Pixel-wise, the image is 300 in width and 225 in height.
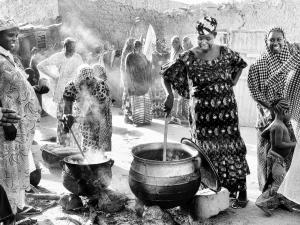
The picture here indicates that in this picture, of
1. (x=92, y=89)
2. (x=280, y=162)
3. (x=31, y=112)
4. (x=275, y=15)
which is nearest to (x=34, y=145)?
(x=92, y=89)

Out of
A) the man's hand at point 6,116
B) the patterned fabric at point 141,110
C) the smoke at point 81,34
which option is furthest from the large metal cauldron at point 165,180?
the smoke at point 81,34

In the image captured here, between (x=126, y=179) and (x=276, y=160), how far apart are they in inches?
93.9

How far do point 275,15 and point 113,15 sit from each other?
21.3ft

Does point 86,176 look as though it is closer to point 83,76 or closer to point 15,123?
point 15,123

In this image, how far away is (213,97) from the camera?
14.6 ft

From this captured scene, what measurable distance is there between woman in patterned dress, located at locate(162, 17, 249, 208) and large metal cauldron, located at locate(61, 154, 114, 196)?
1096 mm

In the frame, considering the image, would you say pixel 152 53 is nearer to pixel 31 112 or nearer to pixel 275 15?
pixel 275 15

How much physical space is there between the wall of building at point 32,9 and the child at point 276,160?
10.3 m

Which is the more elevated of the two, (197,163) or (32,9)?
(32,9)

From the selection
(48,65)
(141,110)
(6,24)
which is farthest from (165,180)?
(141,110)

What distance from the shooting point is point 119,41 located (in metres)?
14.4

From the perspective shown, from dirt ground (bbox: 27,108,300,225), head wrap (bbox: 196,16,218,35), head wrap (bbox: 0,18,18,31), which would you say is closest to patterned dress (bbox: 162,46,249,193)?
head wrap (bbox: 196,16,218,35)

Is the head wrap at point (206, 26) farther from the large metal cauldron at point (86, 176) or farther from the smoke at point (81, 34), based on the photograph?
the smoke at point (81, 34)

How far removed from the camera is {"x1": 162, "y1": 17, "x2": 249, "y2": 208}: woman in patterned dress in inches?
174
